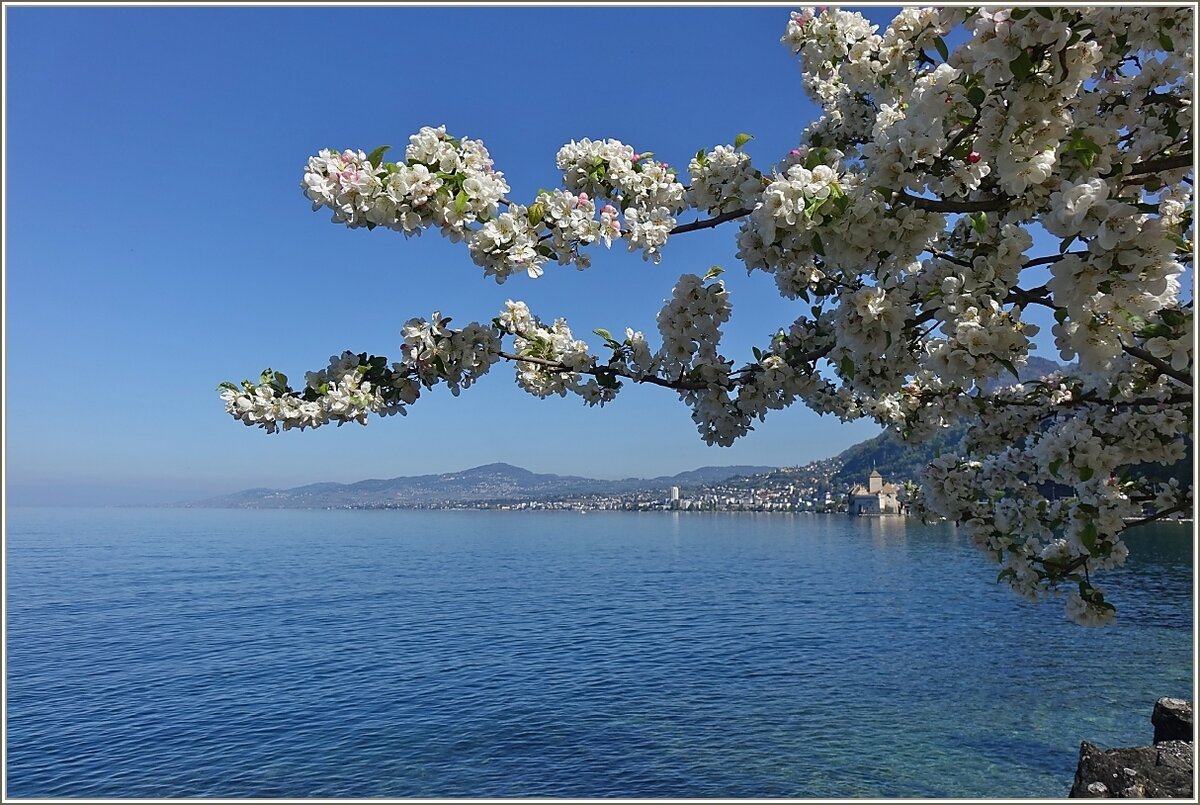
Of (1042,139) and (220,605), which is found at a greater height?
(1042,139)

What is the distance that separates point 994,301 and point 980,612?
3707 centimetres

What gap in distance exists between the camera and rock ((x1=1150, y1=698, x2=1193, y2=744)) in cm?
1268

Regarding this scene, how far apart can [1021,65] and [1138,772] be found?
10.9 m

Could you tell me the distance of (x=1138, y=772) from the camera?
10.2m

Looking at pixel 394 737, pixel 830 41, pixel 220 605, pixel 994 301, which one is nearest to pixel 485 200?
pixel 994 301

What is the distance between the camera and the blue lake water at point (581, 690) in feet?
51.8

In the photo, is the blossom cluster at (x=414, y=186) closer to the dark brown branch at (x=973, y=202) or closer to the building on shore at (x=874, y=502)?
the dark brown branch at (x=973, y=202)

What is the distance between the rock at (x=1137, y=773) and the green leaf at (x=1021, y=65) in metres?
9.89

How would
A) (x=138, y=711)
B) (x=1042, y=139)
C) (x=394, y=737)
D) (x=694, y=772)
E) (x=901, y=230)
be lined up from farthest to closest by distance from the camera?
(x=138, y=711) → (x=394, y=737) → (x=694, y=772) → (x=901, y=230) → (x=1042, y=139)

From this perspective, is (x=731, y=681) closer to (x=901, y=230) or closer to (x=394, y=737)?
(x=394, y=737)

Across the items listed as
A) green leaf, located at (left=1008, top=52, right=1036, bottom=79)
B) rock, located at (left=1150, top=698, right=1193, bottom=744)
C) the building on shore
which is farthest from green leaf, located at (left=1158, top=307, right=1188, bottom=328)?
the building on shore

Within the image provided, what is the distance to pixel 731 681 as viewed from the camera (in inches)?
896

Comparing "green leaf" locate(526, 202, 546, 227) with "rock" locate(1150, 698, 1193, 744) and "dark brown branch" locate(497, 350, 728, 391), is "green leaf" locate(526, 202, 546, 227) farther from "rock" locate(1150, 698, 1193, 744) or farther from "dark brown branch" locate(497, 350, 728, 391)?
"rock" locate(1150, 698, 1193, 744)

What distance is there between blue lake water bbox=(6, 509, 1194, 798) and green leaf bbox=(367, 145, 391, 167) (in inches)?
531
